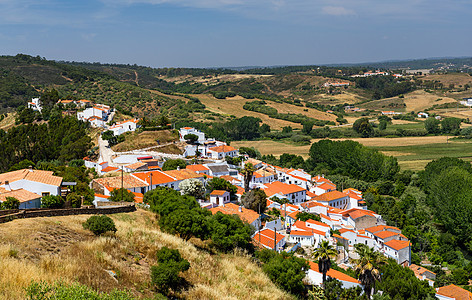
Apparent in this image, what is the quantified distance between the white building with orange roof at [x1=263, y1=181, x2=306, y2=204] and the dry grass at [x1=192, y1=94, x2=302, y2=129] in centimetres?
6258

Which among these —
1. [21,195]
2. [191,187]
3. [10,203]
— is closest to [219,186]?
[191,187]

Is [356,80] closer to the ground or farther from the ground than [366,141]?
farther from the ground

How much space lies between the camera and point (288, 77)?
649 feet

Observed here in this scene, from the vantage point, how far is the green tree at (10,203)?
80.2 feet

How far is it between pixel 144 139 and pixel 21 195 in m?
33.5

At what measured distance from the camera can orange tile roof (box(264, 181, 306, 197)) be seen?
4588 centimetres

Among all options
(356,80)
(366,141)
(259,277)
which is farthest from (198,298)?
(356,80)

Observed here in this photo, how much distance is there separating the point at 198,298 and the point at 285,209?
25.9 m

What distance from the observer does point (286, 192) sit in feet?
151

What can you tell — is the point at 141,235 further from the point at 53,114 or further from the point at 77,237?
the point at 53,114

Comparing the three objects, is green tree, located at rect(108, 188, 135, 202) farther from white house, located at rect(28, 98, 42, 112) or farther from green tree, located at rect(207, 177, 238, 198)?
white house, located at rect(28, 98, 42, 112)

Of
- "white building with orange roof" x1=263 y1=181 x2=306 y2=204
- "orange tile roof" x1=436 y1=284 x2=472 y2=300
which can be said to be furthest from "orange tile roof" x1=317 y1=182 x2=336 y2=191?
"orange tile roof" x1=436 y1=284 x2=472 y2=300

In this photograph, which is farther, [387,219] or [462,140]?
[462,140]

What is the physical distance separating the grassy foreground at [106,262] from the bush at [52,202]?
7.06 meters
